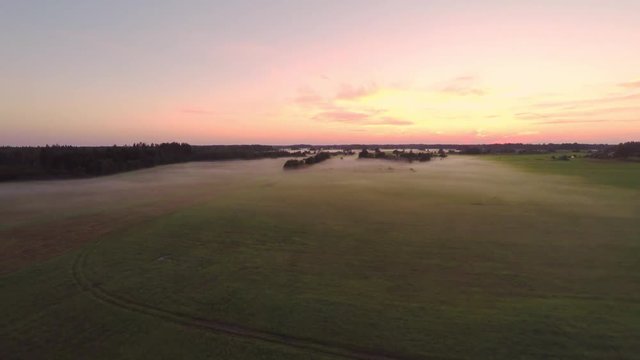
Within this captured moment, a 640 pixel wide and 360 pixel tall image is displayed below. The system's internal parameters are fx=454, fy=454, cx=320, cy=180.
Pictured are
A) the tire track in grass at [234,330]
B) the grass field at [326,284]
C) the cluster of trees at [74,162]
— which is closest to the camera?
the tire track in grass at [234,330]

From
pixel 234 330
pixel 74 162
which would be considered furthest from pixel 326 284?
pixel 74 162

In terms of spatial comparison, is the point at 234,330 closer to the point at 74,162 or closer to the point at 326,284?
the point at 326,284

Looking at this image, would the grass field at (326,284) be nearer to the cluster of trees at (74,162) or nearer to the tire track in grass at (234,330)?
the tire track in grass at (234,330)

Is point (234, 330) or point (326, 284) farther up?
point (326, 284)

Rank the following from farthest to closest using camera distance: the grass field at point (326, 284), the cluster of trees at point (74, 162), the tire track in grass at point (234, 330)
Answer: the cluster of trees at point (74, 162) < the grass field at point (326, 284) < the tire track in grass at point (234, 330)

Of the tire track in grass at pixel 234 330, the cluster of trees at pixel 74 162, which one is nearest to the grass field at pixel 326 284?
the tire track in grass at pixel 234 330
